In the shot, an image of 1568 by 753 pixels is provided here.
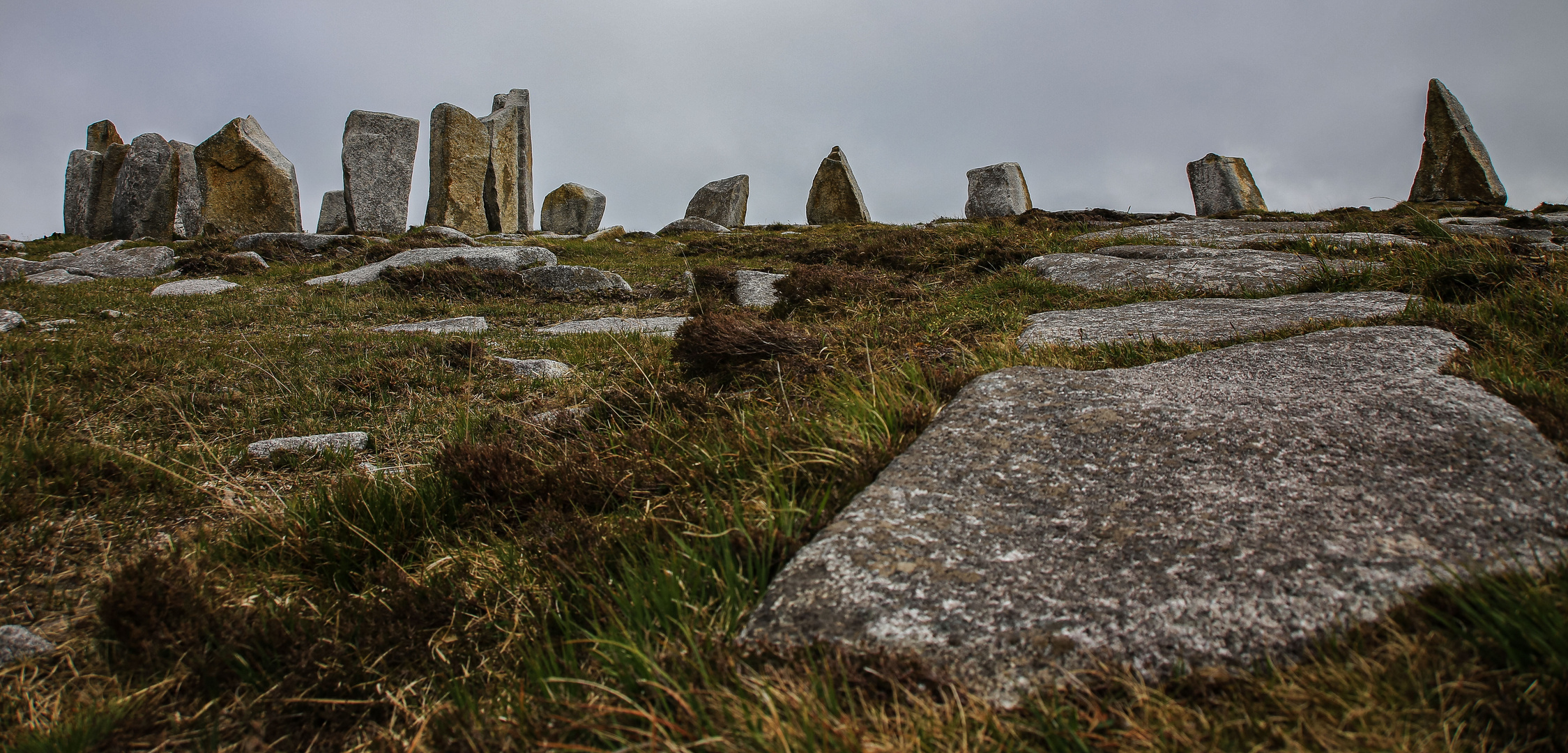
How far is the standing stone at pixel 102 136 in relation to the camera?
94.6ft

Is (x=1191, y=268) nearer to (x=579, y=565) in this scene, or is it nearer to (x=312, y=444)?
(x=579, y=565)

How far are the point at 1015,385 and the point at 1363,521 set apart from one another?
1170 millimetres

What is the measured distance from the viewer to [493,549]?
8.80 ft

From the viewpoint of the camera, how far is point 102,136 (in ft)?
94.7

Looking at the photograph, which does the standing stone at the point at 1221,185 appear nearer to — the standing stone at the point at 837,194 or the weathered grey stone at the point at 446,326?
the standing stone at the point at 837,194

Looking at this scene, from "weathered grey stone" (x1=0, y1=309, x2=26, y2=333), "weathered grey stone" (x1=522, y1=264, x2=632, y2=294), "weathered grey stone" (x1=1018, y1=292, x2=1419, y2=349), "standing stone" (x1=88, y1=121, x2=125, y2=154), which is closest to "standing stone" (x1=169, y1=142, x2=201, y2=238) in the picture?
"standing stone" (x1=88, y1=121, x2=125, y2=154)

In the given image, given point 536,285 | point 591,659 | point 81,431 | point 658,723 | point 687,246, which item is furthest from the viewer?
point 687,246

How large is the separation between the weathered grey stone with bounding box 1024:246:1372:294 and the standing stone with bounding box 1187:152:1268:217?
2005cm

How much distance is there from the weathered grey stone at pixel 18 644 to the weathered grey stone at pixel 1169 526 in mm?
2308

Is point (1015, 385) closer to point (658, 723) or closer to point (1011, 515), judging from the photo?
point (1011, 515)

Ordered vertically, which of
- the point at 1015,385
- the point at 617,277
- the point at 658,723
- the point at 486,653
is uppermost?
the point at 617,277

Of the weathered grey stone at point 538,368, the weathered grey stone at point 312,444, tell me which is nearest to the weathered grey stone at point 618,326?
the weathered grey stone at point 538,368

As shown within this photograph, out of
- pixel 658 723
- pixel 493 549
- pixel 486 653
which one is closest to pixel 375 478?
pixel 493 549

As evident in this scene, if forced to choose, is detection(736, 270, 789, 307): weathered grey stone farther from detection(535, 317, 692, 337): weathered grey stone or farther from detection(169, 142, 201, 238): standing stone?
detection(169, 142, 201, 238): standing stone
